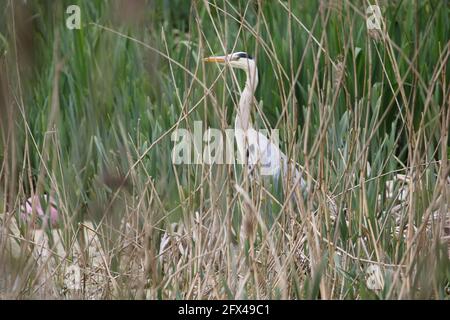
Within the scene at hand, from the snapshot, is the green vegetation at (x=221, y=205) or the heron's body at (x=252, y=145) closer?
the green vegetation at (x=221, y=205)

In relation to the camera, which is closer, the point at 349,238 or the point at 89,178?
the point at 349,238

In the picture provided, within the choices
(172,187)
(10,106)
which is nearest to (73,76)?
(172,187)

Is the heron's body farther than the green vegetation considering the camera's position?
Yes

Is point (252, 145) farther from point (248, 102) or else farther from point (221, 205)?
point (221, 205)

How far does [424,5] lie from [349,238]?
1830 millimetres

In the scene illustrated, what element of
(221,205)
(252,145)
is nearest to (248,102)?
(221,205)

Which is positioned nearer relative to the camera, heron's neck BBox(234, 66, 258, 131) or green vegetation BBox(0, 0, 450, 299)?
green vegetation BBox(0, 0, 450, 299)

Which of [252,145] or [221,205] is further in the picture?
[252,145]

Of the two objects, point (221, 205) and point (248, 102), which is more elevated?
point (248, 102)

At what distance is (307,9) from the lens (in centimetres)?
351

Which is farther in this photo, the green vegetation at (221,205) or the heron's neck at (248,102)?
the heron's neck at (248,102)

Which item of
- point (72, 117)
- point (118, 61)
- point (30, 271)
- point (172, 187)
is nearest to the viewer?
point (30, 271)

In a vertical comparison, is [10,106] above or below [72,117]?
above
